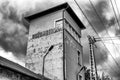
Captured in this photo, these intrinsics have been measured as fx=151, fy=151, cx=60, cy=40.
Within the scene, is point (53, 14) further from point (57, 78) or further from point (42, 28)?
point (57, 78)

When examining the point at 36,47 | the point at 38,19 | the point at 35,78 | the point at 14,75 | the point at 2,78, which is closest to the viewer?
the point at 2,78

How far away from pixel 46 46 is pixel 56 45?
1356 millimetres

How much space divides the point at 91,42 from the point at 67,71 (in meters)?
4.01

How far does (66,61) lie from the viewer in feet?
53.8

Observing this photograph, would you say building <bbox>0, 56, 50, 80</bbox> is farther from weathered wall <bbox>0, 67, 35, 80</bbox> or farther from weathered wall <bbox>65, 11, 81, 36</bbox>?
weathered wall <bbox>65, 11, 81, 36</bbox>

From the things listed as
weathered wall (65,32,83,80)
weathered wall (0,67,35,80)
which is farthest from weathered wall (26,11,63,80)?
weathered wall (0,67,35,80)

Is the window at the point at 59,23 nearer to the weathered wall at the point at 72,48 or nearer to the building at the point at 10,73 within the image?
Result: the weathered wall at the point at 72,48

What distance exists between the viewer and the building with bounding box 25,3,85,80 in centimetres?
1641

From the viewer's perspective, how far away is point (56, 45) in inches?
682

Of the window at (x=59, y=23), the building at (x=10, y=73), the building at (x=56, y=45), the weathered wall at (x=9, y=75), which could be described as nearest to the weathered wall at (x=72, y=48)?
the building at (x=56, y=45)

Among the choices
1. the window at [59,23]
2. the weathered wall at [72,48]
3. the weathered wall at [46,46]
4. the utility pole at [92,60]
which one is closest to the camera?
the utility pole at [92,60]

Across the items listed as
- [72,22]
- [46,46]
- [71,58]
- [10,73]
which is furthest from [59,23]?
[10,73]

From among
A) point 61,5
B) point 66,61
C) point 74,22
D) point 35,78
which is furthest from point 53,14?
point 35,78

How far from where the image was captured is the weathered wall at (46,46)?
1634cm
